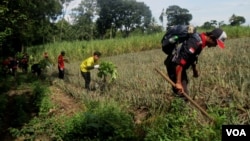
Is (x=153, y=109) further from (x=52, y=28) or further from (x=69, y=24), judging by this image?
(x=69, y=24)

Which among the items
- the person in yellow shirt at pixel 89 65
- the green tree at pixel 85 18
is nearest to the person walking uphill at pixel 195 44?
the person in yellow shirt at pixel 89 65

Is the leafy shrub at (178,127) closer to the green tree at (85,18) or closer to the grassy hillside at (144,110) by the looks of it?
the grassy hillside at (144,110)

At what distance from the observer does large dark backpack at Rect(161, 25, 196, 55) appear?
5977mm

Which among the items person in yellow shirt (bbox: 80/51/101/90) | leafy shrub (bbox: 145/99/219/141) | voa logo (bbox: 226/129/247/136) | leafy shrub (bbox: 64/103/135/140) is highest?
person in yellow shirt (bbox: 80/51/101/90)

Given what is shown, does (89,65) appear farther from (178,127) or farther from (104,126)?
(178,127)

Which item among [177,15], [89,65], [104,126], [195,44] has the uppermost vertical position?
[177,15]

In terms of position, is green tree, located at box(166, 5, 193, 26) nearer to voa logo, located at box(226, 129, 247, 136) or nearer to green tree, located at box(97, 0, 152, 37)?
green tree, located at box(97, 0, 152, 37)

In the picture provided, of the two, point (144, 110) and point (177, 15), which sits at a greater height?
point (177, 15)

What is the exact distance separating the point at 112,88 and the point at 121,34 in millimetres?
59266

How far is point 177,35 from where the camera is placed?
20.0ft

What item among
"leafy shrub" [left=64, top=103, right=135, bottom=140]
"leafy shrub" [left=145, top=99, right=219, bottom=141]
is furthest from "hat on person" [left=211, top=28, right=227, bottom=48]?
"leafy shrub" [left=64, top=103, right=135, bottom=140]

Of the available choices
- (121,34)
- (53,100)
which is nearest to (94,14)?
(121,34)

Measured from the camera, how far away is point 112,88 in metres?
10.5

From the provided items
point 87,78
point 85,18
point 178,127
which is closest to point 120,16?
point 85,18
